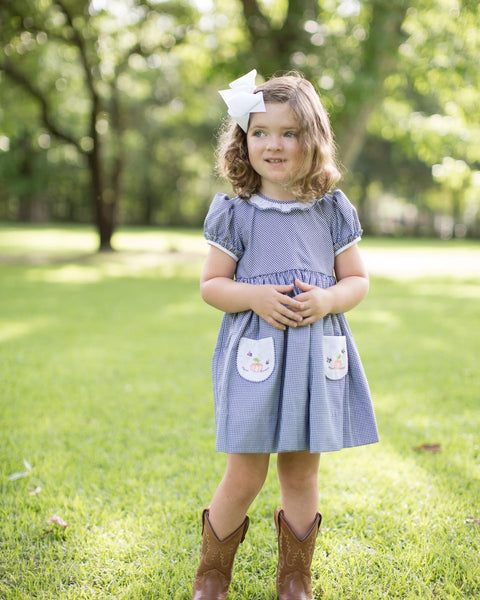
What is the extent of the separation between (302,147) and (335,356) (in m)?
0.63

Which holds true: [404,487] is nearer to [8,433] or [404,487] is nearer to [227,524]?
[227,524]

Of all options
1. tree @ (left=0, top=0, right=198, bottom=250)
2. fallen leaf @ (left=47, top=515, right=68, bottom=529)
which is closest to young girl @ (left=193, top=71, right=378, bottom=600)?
fallen leaf @ (left=47, top=515, right=68, bottom=529)

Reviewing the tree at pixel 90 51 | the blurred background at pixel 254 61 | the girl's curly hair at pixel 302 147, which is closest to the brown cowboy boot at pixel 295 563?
the girl's curly hair at pixel 302 147

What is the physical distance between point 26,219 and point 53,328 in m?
32.2

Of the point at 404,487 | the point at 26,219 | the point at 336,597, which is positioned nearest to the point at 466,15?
the point at 404,487

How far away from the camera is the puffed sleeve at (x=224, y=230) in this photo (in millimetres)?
1812

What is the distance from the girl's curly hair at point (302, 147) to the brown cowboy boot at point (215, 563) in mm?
1076

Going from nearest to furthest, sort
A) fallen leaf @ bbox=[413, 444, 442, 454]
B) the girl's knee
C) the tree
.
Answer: the girl's knee, fallen leaf @ bbox=[413, 444, 442, 454], the tree

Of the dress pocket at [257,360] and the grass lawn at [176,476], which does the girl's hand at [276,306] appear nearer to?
the dress pocket at [257,360]

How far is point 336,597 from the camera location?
74.4 inches

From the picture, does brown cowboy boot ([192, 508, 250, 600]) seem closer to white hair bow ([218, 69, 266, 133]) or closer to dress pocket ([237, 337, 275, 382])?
dress pocket ([237, 337, 275, 382])

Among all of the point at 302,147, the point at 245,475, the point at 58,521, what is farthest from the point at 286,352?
the point at 58,521

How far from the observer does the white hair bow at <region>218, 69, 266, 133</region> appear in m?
1.76

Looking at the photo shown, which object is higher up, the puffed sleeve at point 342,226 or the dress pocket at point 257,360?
the puffed sleeve at point 342,226
